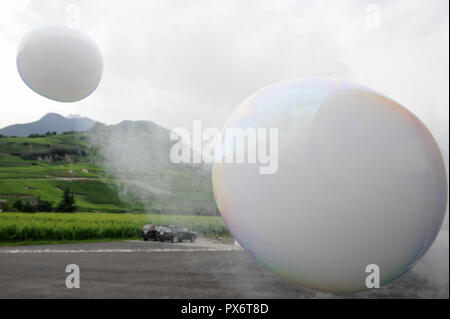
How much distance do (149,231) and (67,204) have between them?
5.52 metres

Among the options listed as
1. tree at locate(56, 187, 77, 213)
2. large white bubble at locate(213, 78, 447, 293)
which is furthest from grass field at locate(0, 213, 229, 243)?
large white bubble at locate(213, 78, 447, 293)

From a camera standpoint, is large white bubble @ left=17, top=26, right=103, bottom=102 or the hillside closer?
large white bubble @ left=17, top=26, right=103, bottom=102

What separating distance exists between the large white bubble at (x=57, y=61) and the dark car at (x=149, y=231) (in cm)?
1216

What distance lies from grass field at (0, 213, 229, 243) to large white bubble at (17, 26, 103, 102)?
349 inches

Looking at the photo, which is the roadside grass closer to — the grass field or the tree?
the grass field

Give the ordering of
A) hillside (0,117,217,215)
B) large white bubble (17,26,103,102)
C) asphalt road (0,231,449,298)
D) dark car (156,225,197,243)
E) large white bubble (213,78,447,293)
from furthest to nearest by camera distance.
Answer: dark car (156,225,197,243) < hillside (0,117,217,215) < asphalt road (0,231,449,298) < large white bubble (17,26,103,102) < large white bubble (213,78,447,293)

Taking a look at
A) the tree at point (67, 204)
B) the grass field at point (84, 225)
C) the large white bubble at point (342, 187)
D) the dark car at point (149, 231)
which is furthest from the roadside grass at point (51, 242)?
the large white bubble at point (342, 187)

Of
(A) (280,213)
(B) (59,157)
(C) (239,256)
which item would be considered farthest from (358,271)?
(B) (59,157)

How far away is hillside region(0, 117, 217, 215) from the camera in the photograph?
14.1m

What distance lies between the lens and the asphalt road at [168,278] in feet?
21.6

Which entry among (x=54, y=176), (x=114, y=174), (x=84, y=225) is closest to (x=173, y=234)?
(x=84, y=225)

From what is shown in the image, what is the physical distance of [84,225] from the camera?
1622 cm

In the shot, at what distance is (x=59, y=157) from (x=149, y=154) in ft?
35.5

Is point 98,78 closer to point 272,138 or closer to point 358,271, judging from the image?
point 272,138
